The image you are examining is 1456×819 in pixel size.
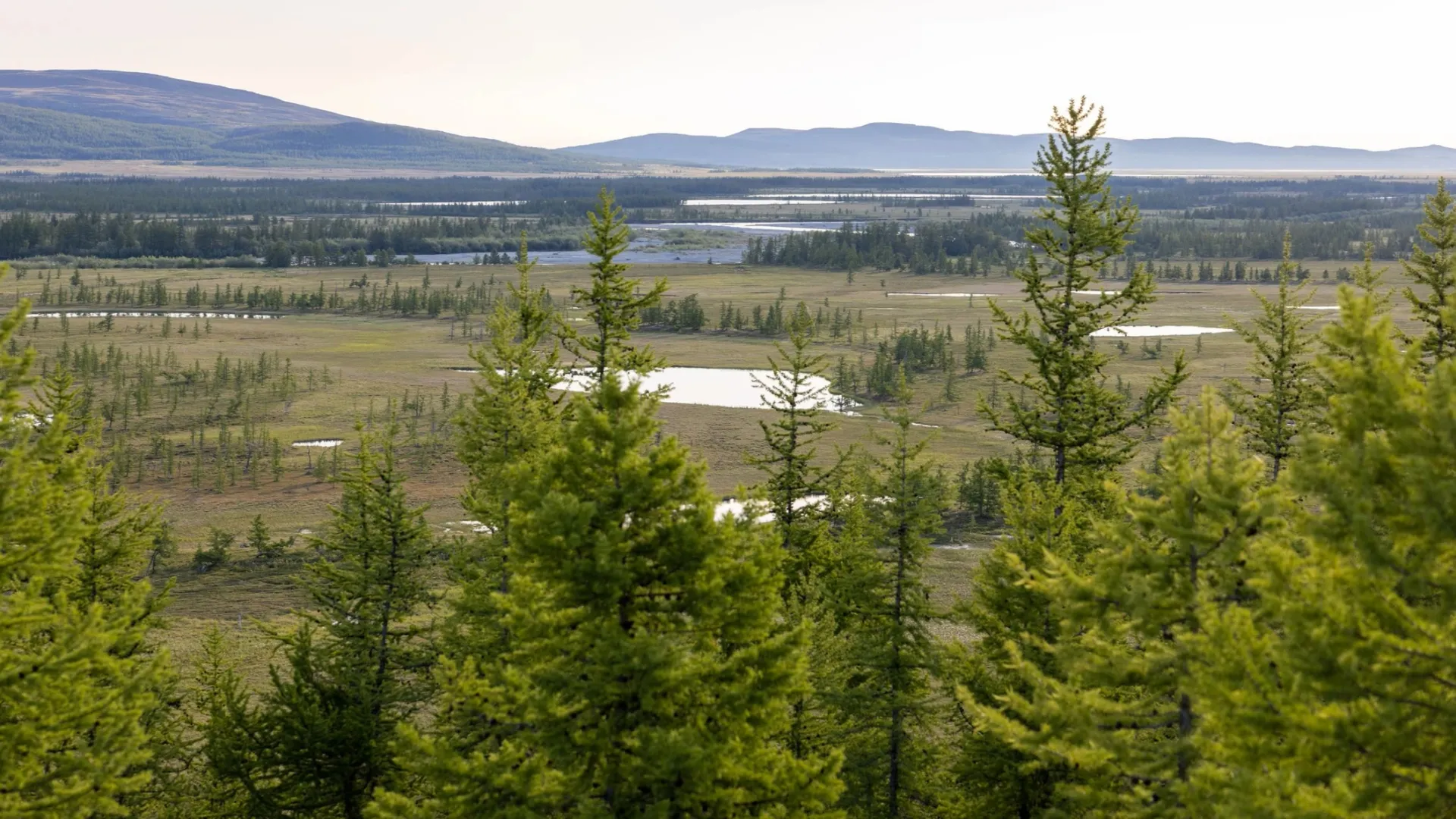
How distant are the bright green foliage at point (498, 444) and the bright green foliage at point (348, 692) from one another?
122 centimetres

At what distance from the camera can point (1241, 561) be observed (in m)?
13.4

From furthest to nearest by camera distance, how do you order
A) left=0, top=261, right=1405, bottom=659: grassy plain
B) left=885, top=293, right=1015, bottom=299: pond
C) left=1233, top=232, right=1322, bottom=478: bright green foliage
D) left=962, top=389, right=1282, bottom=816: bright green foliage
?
left=885, top=293, right=1015, bottom=299: pond
left=0, top=261, right=1405, bottom=659: grassy plain
left=1233, top=232, right=1322, bottom=478: bright green foliage
left=962, top=389, right=1282, bottom=816: bright green foliage

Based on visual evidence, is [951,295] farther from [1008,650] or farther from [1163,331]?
[1008,650]

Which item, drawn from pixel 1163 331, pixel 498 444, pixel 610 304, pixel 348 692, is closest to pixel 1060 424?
pixel 610 304

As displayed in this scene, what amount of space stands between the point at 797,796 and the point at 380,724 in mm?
10205

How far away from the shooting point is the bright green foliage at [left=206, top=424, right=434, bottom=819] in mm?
21047

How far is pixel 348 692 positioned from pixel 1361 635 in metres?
17.0

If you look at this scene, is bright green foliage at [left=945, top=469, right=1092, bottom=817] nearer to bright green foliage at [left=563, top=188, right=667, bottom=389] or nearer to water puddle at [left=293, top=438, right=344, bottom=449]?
bright green foliage at [left=563, top=188, right=667, bottom=389]

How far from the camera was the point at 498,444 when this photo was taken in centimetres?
2408

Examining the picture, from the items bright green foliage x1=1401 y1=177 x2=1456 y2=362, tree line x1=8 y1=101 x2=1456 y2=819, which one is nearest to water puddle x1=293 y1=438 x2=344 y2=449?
tree line x1=8 y1=101 x2=1456 y2=819

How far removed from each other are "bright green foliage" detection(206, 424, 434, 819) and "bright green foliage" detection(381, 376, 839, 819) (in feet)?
23.6

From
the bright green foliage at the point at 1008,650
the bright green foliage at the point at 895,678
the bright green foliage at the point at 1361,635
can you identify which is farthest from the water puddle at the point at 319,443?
the bright green foliage at the point at 1361,635

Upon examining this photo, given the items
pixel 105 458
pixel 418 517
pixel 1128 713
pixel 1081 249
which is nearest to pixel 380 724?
pixel 418 517

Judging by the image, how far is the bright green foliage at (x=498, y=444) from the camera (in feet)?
68.5
